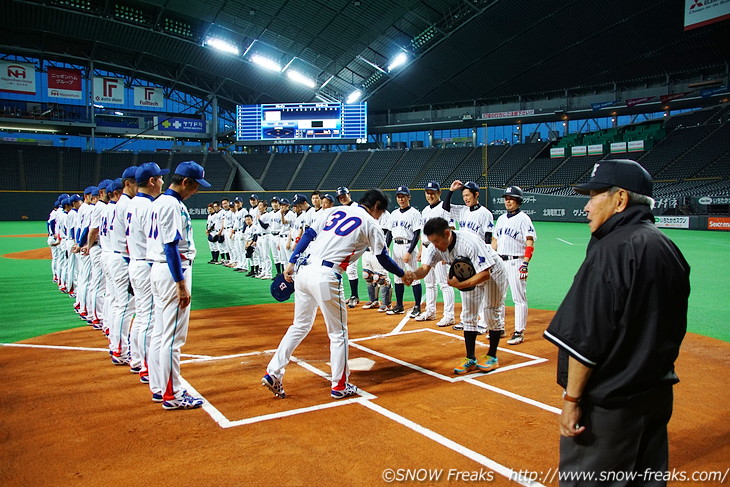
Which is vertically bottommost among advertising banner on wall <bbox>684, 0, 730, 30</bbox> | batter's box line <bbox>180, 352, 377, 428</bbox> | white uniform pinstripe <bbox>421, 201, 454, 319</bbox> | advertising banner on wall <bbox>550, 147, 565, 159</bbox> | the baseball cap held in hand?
batter's box line <bbox>180, 352, 377, 428</bbox>

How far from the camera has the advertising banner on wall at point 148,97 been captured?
152 feet

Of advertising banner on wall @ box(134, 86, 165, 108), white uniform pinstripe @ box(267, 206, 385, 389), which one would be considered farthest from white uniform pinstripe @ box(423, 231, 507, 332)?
advertising banner on wall @ box(134, 86, 165, 108)

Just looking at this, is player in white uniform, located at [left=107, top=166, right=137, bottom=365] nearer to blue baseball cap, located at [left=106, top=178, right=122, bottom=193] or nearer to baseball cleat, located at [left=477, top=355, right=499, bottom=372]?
blue baseball cap, located at [left=106, top=178, right=122, bottom=193]

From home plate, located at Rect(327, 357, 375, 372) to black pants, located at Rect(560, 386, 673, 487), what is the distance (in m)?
4.15

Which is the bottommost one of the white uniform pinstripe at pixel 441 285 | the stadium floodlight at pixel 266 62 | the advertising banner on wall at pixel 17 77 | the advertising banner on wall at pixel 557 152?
the white uniform pinstripe at pixel 441 285

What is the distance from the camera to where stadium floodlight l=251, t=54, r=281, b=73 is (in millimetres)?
43156

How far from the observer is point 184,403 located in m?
4.96

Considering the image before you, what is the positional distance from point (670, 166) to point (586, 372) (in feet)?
137

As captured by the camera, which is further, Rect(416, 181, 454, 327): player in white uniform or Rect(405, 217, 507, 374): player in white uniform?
Rect(416, 181, 454, 327): player in white uniform

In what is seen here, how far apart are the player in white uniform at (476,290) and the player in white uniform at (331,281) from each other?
873 mm

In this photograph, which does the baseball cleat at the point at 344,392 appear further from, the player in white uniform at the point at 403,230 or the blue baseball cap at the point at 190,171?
the player in white uniform at the point at 403,230

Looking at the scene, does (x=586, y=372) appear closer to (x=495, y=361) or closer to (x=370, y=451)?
(x=370, y=451)

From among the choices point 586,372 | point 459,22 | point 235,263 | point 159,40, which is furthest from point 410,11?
point 586,372

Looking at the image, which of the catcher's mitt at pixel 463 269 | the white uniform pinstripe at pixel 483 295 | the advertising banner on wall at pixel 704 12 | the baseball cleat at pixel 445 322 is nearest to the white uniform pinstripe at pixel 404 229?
the baseball cleat at pixel 445 322
